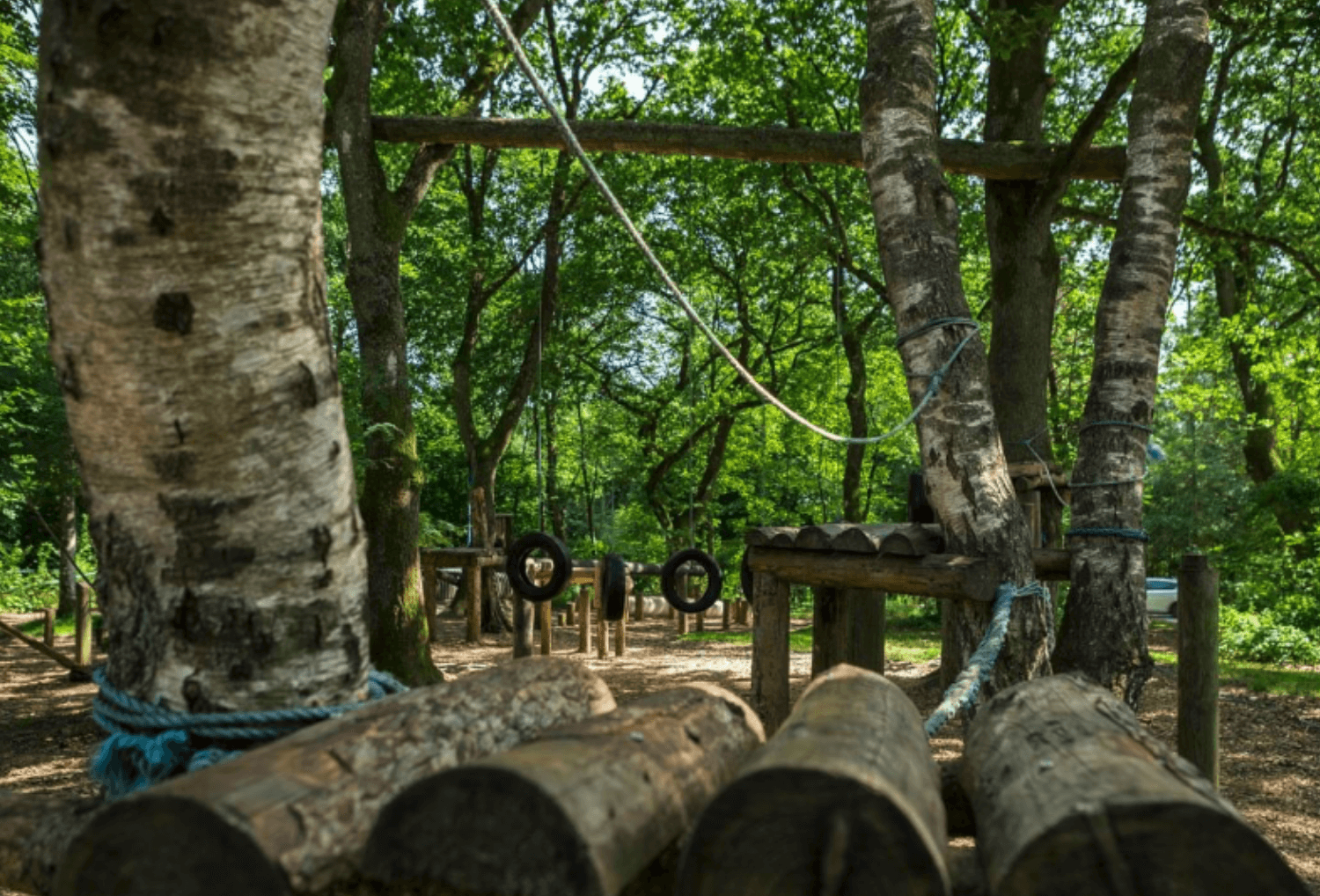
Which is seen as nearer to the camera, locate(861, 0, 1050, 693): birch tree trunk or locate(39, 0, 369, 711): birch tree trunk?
locate(39, 0, 369, 711): birch tree trunk

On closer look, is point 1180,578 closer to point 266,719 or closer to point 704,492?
point 266,719

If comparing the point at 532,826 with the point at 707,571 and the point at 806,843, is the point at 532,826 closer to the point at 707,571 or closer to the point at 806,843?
the point at 806,843

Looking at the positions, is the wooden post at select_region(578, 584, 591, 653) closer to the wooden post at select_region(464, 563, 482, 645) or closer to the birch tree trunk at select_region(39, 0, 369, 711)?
Result: the wooden post at select_region(464, 563, 482, 645)

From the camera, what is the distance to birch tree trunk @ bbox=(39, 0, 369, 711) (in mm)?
1824

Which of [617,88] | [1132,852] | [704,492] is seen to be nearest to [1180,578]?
[1132,852]

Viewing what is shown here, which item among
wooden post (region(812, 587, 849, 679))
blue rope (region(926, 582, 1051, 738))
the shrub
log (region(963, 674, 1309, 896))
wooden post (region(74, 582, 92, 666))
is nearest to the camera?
log (region(963, 674, 1309, 896))

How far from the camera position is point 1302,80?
43.2 feet

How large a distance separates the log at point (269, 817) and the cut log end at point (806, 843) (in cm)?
44

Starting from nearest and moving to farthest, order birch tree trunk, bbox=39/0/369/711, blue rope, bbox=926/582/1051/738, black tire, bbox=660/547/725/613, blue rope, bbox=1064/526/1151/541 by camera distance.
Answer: birch tree trunk, bbox=39/0/369/711, blue rope, bbox=926/582/1051/738, blue rope, bbox=1064/526/1151/541, black tire, bbox=660/547/725/613

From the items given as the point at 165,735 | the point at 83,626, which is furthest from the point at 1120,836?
the point at 83,626

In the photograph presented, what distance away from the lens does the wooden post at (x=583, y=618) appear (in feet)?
43.1

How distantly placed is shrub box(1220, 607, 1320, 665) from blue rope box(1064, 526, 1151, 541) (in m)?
8.23

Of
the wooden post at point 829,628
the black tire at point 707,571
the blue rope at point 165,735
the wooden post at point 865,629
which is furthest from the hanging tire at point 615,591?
the blue rope at point 165,735

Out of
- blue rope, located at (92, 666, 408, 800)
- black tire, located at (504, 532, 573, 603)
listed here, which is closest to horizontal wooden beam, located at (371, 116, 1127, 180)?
black tire, located at (504, 532, 573, 603)
